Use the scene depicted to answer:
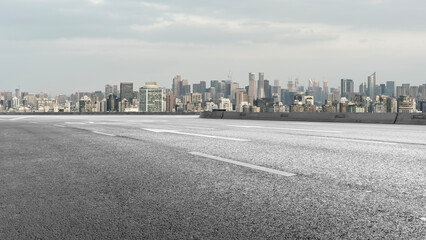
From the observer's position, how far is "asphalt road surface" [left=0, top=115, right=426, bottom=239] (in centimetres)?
328

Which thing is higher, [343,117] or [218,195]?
[343,117]

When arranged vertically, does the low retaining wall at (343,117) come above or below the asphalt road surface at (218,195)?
above

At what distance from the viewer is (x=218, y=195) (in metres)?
4.42

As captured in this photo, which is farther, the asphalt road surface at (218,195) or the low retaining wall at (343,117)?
the low retaining wall at (343,117)

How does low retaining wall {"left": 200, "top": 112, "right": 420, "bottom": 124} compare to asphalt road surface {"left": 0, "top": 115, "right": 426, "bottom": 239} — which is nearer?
asphalt road surface {"left": 0, "top": 115, "right": 426, "bottom": 239}

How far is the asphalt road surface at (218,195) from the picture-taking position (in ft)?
10.8

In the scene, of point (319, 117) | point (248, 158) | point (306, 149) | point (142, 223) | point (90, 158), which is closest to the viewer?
point (142, 223)

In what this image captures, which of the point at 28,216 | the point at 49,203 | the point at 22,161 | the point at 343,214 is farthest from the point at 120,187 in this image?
the point at 22,161

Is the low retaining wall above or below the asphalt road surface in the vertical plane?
above

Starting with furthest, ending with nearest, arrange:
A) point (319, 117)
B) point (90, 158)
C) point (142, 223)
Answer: point (319, 117)
point (90, 158)
point (142, 223)

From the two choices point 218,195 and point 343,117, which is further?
point 343,117

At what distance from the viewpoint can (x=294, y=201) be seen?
13.4 ft

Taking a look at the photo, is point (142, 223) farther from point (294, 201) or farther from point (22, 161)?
point (22, 161)

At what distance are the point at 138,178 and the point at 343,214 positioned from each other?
111 inches
